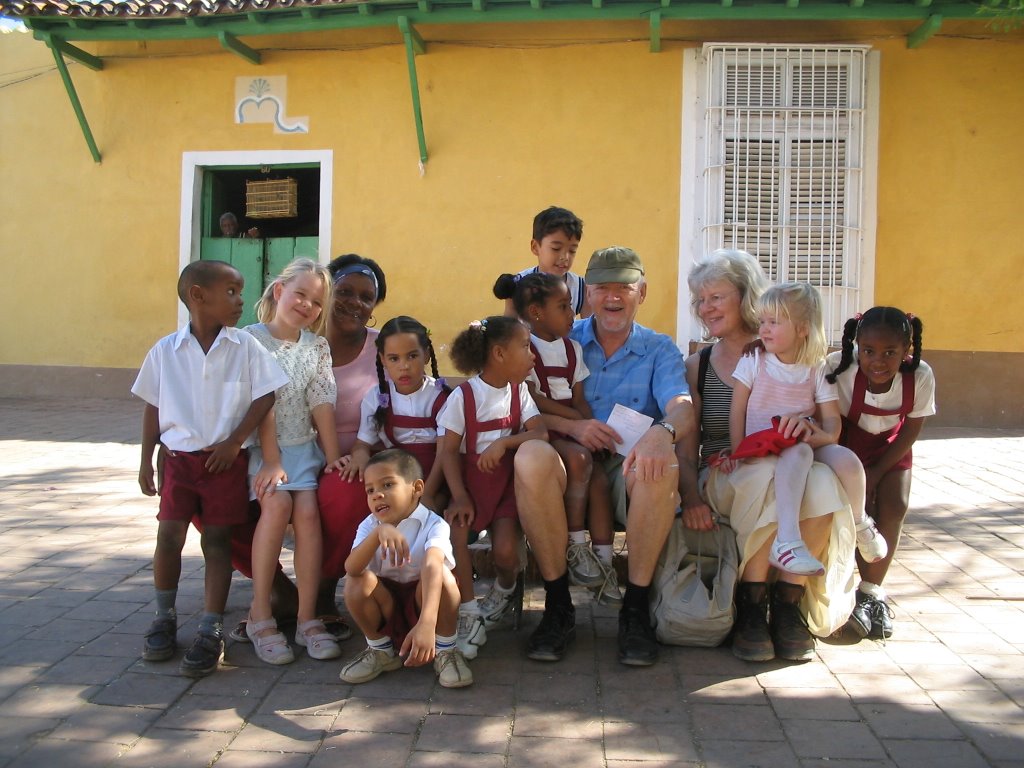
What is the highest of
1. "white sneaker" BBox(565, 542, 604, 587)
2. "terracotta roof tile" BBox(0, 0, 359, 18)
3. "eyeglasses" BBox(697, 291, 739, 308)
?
"terracotta roof tile" BBox(0, 0, 359, 18)

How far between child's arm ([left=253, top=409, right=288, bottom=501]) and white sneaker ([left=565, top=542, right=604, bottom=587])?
41.9 inches

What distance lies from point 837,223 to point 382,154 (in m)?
4.45

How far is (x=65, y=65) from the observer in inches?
362

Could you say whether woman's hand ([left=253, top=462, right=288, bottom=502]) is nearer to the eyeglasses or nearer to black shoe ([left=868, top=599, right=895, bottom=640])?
the eyeglasses

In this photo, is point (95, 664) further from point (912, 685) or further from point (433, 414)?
point (912, 685)

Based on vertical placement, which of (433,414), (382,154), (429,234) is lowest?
(433,414)

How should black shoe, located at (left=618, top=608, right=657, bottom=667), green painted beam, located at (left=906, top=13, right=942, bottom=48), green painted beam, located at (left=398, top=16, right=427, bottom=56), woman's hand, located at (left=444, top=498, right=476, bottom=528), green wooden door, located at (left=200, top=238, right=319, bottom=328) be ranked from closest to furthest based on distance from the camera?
black shoe, located at (left=618, top=608, right=657, bottom=667) → woman's hand, located at (left=444, top=498, right=476, bottom=528) → green painted beam, located at (left=906, top=13, right=942, bottom=48) → green painted beam, located at (left=398, top=16, right=427, bottom=56) → green wooden door, located at (left=200, top=238, right=319, bottom=328)

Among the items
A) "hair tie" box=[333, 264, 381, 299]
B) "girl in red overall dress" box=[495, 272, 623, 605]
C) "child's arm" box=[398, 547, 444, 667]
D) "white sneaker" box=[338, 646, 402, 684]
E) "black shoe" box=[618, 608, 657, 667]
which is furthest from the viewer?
"hair tie" box=[333, 264, 381, 299]

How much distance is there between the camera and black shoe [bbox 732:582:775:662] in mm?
3031

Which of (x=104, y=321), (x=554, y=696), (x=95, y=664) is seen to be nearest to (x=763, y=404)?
(x=554, y=696)

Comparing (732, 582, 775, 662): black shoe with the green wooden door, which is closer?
(732, 582, 775, 662): black shoe

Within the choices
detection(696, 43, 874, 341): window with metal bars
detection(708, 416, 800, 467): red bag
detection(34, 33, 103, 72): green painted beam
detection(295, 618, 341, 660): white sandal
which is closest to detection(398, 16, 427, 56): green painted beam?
detection(696, 43, 874, 341): window with metal bars

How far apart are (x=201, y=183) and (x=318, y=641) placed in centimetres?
757

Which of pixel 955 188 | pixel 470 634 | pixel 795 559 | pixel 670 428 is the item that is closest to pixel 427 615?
pixel 470 634
